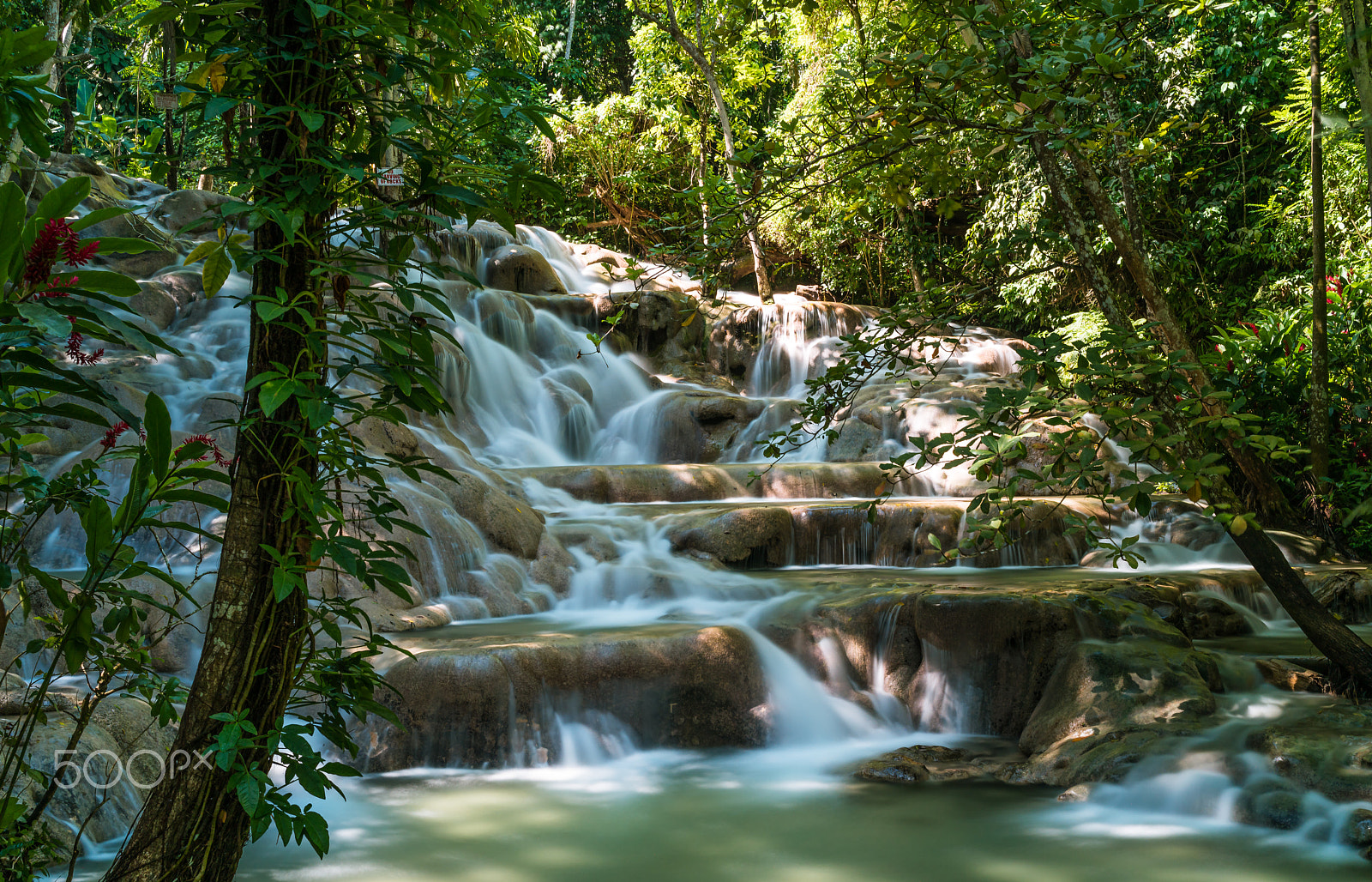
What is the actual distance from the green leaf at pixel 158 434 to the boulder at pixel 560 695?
3.27 meters

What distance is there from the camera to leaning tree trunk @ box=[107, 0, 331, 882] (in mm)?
1464

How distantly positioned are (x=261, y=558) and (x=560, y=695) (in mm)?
3701

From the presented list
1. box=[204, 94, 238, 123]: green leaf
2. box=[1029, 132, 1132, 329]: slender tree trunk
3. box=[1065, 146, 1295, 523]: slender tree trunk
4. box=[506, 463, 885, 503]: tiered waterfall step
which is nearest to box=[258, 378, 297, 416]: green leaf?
box=[204, 94, 238, 123]: green leaf

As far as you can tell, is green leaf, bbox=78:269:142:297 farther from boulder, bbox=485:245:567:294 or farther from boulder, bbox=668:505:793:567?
boulder, bbox=485:245:567:294

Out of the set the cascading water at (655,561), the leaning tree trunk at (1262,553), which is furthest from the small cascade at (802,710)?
the leaning tree trunk at (1262,553)

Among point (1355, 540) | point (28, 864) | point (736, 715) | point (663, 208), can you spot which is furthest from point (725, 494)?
point (663, 208)

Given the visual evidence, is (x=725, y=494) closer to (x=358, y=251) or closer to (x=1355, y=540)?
(x=1355, y=540)

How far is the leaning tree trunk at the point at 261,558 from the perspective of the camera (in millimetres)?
1464

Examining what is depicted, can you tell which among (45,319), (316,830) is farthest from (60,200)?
(316,830)

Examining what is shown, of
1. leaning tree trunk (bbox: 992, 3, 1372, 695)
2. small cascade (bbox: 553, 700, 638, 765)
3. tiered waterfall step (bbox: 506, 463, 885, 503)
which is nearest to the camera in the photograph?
leaning tree trunk (bbox: 992, 3, 1372, 695)

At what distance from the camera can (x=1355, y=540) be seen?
8.80m

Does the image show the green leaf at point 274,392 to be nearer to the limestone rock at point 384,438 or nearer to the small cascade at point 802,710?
the small cascade at point 802,710

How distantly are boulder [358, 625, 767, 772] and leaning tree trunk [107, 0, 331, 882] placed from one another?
3.09 metres

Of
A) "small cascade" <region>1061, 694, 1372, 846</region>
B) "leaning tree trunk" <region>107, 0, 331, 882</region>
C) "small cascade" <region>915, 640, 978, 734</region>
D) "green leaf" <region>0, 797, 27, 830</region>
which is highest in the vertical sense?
"leaning tree trunk" <region>107, 0, 331, 882</region>
